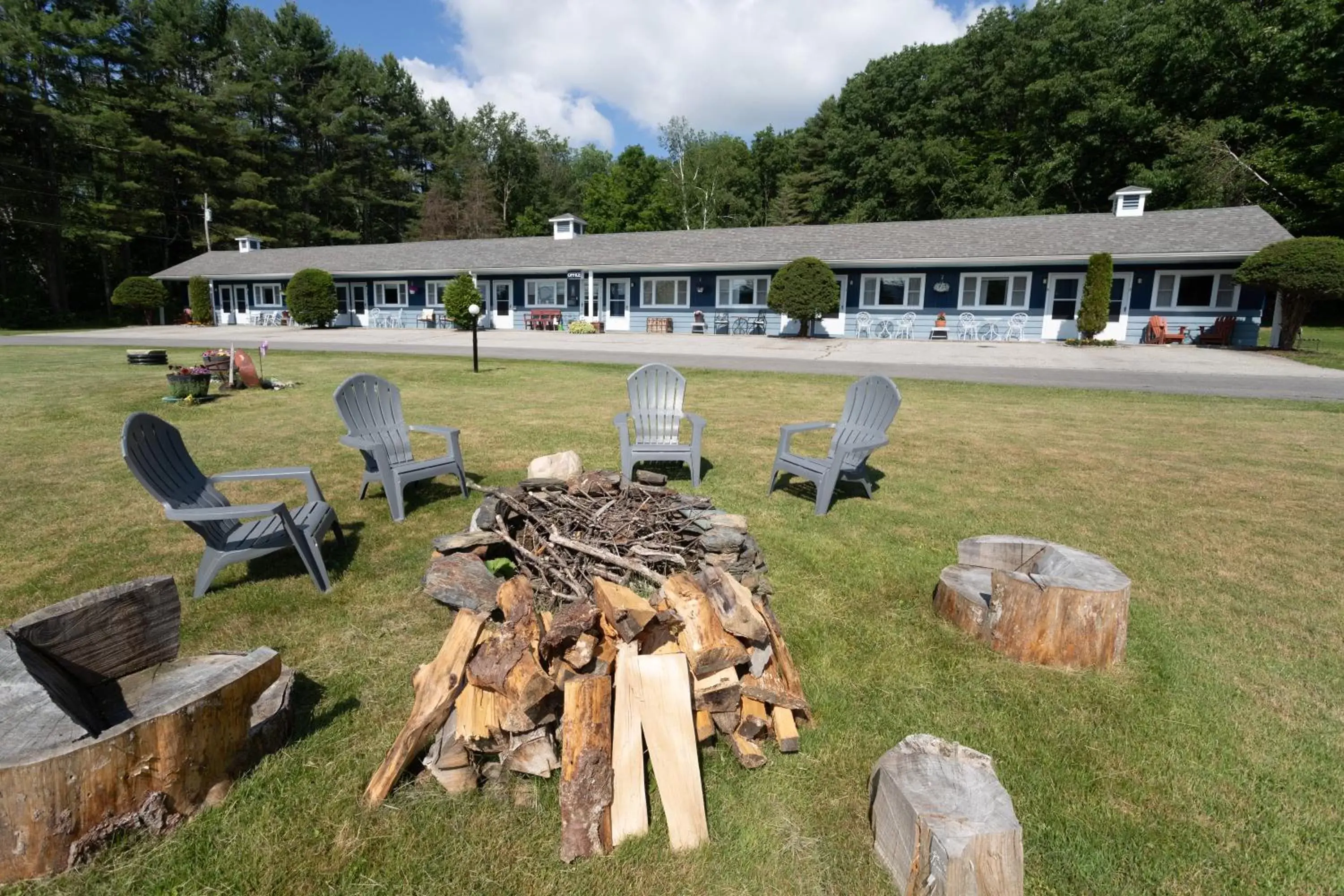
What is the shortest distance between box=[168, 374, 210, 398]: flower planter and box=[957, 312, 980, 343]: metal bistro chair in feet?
71.7

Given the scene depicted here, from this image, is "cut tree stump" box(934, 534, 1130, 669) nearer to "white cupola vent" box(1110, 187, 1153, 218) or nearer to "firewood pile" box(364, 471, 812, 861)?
"firewood pile" box(364, 471, 812, 861)

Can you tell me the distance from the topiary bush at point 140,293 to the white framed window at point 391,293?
1137 centimetres

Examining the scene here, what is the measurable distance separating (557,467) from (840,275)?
21505mm

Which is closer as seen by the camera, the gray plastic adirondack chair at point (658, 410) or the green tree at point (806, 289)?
the gray plastic adirondack chair at point (658, 410)

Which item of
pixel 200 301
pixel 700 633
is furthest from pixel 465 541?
pixel 200 301

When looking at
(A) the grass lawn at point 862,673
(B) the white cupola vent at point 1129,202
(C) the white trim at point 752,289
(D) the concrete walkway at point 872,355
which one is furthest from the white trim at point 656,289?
(A) the grass lawn at point 862,673

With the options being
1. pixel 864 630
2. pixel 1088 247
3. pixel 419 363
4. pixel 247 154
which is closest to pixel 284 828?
pixel 864 630

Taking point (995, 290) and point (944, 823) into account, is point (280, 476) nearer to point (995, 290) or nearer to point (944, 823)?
point (944, 823)

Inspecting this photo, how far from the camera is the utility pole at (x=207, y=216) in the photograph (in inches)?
1433

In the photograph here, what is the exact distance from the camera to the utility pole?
119 ft

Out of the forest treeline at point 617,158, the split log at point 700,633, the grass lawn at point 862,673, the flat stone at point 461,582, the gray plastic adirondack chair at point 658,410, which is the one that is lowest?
the grass lawn at point 862,673

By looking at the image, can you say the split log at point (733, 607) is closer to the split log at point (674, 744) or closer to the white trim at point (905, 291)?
the split log at point (674, 744)

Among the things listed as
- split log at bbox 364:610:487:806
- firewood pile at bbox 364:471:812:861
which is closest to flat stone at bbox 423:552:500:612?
firewood pile at bbox 364:471:812:861

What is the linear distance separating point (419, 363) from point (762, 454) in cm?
1107
